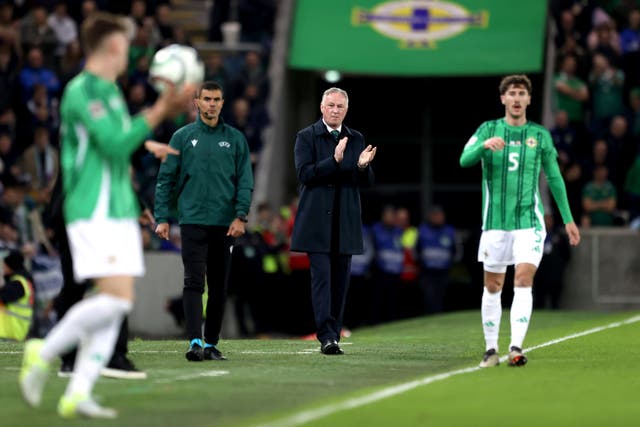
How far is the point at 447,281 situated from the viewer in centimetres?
2425

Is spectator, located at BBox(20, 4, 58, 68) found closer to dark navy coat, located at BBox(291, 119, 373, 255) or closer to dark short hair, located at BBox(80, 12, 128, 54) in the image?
dark navy coat, located at BBox(291, 119, 373, 255)

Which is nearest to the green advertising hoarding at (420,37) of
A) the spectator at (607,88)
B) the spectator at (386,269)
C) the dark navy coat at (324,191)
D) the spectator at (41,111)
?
the spectator at (607,88)

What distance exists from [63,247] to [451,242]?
13.2m

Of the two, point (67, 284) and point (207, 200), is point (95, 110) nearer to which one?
point (67, 284)

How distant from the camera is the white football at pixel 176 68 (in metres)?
8.95

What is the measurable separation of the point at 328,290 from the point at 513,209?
208 centimetres

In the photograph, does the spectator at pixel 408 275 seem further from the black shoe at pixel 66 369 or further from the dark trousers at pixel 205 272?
the black shoe at pixel 66 369

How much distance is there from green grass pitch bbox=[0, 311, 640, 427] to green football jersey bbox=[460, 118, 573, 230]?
3.77ft

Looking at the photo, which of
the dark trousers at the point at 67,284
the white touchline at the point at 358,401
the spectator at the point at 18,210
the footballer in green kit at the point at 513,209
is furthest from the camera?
the spectator at the point at 18,210

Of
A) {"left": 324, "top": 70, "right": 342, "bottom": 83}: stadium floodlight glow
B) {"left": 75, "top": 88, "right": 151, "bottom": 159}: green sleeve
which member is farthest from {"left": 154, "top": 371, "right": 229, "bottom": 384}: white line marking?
{"left": 324, "top": 70, "right": 342, "bottom": 83}: stadium floodlight glow

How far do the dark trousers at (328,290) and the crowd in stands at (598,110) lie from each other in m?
11.0

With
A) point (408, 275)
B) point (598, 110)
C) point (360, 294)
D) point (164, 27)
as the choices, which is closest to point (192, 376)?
point (360, 294)

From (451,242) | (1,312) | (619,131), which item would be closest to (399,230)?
(451,242)

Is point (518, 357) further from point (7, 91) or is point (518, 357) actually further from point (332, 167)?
point (7, 91)
